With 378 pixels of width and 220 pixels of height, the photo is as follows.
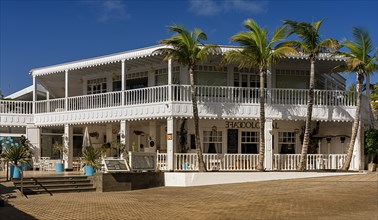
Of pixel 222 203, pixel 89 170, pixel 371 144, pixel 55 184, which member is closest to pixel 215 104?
pixel 89 170

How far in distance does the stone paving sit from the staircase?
85 cm

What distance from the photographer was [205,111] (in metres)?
21.6

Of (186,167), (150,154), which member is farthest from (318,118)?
(150,154)

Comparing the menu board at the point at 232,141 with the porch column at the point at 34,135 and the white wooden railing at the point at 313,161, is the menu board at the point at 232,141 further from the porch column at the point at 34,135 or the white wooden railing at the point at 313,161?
the porch column at the point at 34,135

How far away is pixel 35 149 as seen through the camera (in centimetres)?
2636

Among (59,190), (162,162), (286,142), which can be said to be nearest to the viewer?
(59,190)

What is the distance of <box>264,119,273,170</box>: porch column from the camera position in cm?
2144

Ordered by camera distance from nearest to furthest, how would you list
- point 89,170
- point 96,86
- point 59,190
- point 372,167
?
point 59,190 → point 89,170 → point 372,167 → point 96,86

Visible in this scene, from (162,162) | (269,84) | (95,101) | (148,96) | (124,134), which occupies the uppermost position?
(269,84)

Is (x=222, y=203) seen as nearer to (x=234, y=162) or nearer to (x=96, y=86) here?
(x=234, y=162)

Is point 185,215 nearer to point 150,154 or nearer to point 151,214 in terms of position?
point 151,214

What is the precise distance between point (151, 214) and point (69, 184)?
23.1ft

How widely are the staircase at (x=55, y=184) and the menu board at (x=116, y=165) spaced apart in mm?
982

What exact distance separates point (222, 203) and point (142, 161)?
6366 millimetres
